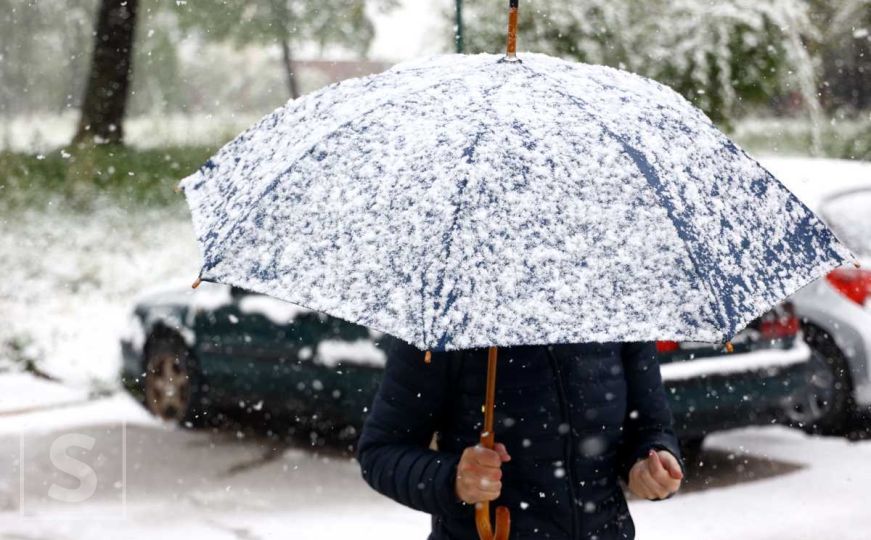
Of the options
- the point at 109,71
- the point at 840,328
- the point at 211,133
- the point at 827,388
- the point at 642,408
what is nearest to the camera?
the point at 642,408

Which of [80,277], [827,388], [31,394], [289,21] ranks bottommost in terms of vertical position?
[31,394]

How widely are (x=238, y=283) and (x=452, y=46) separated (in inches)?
366

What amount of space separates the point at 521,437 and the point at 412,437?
224mm

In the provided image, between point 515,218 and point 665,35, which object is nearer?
point 515,218

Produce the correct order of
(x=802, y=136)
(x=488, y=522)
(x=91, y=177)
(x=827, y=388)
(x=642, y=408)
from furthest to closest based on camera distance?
(x=802, y=136), (x=91, y=177), (x=827, y=388), (x=642, y=408), (x=488, y=522)

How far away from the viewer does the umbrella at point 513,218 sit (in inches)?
83.7

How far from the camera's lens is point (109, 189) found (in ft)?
39.9

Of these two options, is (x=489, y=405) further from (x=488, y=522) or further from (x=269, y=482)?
(x=269, y=482)

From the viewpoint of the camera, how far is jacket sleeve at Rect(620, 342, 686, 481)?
2.64 meters

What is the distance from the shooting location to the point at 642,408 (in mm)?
2684

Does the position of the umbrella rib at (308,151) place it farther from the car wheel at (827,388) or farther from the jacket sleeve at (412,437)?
the car wheel at (827,388)

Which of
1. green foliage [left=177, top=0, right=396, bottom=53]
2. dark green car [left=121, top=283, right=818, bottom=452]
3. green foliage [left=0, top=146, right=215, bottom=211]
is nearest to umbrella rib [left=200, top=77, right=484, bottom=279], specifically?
dark green car [left=121, top=283, right=818, bottom=452]

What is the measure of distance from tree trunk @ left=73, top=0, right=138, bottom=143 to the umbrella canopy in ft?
35.6

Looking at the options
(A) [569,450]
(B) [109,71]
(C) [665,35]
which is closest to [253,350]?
(A) [569,450]
